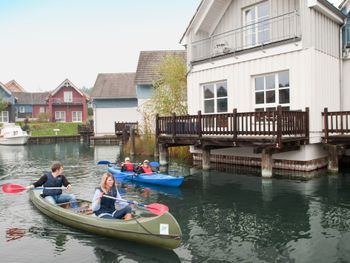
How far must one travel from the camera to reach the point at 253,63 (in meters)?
18.8

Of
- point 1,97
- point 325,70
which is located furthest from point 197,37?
point 1,97

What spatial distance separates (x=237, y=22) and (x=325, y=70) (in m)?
5.58

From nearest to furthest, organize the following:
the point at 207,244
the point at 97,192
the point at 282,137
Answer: the point at 207,244 → the point at 97,192 → the point at 282,137

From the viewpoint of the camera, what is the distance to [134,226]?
8.77 metres

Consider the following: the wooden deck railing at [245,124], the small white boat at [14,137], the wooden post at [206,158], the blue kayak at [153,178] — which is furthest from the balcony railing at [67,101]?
the wooden post at [206,158]

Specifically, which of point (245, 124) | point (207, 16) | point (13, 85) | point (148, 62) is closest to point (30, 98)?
point (13, 85)

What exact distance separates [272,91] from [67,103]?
5182 centimetres

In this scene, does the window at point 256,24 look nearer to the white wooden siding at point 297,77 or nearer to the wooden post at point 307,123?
the white wooden siding at point 297,77

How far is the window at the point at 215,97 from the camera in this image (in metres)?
20.6

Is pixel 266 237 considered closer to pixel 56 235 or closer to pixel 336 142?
pixel 56 235

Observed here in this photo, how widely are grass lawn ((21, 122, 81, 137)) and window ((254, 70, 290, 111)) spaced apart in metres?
42.0

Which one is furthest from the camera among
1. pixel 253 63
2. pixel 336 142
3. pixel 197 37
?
pixel 197 37

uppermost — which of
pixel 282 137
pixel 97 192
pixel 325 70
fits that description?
pixel 325 70

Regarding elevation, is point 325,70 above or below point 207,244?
above
